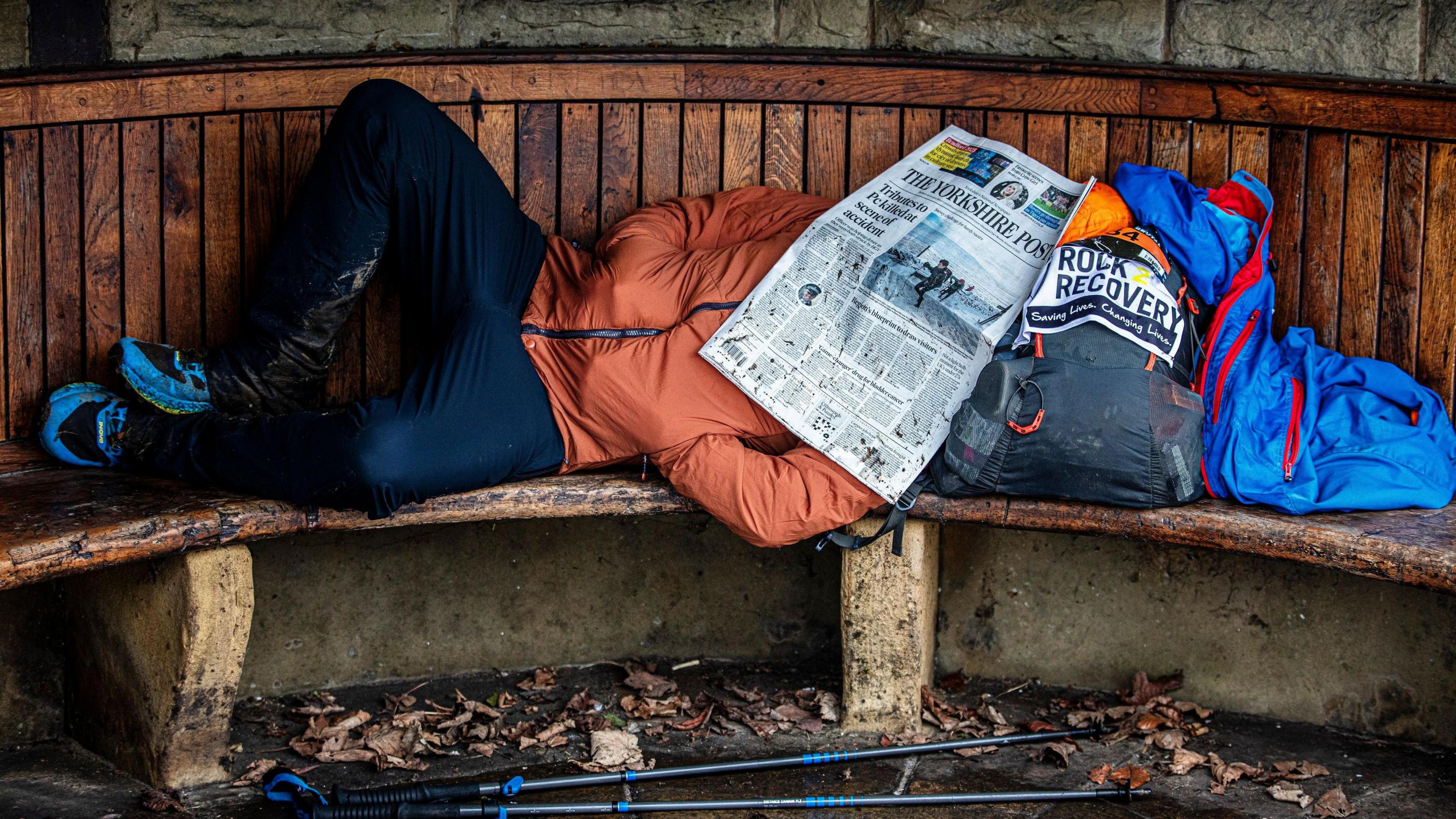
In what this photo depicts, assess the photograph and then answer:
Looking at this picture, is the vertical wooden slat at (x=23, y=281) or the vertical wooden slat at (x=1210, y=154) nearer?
the vertical wooden slat at (x=23, y=281)

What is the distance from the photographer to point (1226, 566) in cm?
314

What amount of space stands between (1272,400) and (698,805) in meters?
1.51

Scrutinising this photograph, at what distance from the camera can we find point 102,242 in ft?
9.86

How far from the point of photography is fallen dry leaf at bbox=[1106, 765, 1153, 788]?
260 centimetres

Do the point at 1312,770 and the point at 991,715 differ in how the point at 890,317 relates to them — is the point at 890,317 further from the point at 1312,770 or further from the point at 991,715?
the point at 1312,770

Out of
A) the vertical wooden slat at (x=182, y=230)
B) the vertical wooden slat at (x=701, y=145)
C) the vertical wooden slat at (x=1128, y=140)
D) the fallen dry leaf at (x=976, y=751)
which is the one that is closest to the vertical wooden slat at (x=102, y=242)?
the vertical wooden slat at (x=182, y=230)

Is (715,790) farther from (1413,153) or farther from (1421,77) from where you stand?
(1421,77)

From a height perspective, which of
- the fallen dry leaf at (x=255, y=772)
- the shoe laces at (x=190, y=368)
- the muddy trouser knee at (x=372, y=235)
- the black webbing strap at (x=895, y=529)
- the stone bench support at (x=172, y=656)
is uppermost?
the muddy trouser knee at (x=372, y=235)

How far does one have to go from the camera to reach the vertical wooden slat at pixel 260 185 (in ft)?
10.1

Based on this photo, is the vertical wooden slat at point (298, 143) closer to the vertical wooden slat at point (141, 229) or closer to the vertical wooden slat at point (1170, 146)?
the vertical wooden slat at point (141, 229)

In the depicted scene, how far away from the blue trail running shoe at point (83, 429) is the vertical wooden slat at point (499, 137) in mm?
1082

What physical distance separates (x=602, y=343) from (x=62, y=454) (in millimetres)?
1271

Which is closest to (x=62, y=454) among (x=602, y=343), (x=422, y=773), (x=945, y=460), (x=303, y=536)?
(x=303, y=536)

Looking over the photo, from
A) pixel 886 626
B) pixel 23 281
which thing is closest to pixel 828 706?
pixel 886 626
